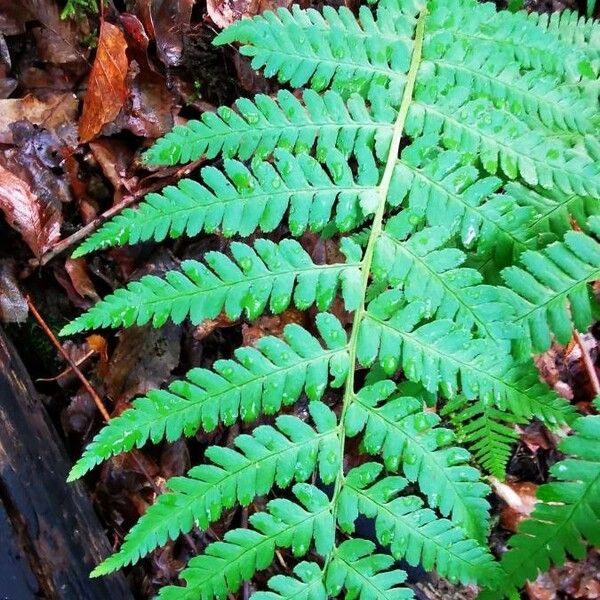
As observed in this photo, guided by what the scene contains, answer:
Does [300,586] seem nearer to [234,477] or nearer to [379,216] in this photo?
[234,477]

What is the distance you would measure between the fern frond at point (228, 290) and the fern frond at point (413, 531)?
19.8 inches

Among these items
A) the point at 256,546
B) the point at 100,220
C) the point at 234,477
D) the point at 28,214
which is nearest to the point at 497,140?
the point at 234,477

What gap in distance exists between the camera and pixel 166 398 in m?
1.67

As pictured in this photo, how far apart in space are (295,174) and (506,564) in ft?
3.95

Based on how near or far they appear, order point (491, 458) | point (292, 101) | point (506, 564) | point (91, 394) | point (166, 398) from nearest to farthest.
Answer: point (506, 564) < point (166, 398) < point (292, 101) < point (491, 458) < point (91, 394)

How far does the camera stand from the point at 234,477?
1.63 m

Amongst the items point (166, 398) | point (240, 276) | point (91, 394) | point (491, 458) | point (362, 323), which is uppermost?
point (240, 276)

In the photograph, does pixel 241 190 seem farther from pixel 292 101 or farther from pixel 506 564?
pixel 506 564

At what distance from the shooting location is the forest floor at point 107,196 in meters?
2.62

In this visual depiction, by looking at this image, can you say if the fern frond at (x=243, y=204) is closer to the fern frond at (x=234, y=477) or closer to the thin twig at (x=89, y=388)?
the fern frond at (x=234, y=477)

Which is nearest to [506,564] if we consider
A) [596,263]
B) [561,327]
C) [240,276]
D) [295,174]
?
[561,327]

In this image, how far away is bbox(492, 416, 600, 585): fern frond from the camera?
152 centimetres

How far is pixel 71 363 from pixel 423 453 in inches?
63.4

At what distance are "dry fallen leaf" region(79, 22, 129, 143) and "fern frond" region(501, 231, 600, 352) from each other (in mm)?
1939
